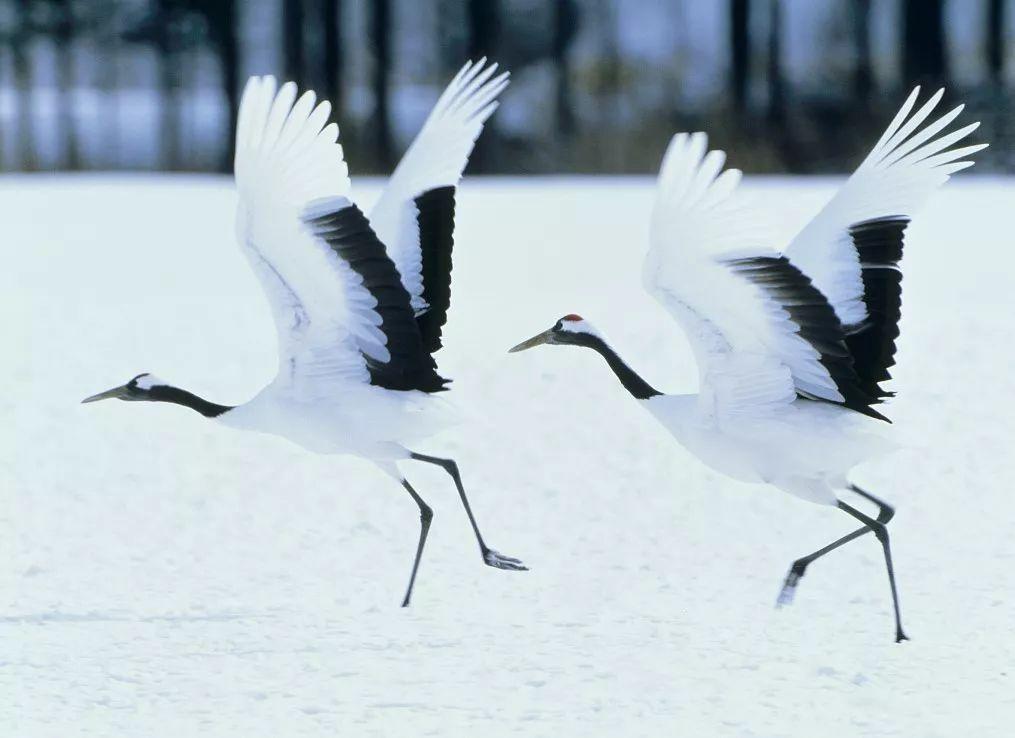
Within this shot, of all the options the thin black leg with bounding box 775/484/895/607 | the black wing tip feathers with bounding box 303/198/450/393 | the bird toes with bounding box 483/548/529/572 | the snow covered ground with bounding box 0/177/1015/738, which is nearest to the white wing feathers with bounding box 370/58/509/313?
the black wing tip feathers with bounding box 303/198/450/393

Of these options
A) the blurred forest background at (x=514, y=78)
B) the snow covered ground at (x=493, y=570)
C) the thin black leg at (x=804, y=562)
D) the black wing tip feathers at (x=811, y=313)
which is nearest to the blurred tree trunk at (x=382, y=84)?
the blurred forest background at (x=514, y=78)

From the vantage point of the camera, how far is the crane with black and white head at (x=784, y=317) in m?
4.72

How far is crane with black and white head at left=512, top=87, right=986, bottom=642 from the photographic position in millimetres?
4723

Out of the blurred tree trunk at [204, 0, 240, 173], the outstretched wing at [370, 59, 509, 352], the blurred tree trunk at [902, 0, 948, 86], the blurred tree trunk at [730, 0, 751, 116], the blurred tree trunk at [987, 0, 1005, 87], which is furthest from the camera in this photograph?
the blurred tree trunk at [204, 0, 240, 173]

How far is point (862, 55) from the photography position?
1014 inches

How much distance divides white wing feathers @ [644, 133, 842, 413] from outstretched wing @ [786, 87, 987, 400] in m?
0.45

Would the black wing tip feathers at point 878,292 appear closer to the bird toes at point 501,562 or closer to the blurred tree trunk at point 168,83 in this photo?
the bird toes at point 501,562

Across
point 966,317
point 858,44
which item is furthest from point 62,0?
point 966,317

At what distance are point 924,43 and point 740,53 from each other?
2.35 metres

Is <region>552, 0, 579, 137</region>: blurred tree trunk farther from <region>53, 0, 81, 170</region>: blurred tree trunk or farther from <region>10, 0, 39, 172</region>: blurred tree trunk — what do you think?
<region>10, 0, 39, 172</region>: blurred tree trunk

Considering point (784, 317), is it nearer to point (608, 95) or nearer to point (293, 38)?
point (293, 38)

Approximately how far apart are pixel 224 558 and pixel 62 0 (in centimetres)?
2439

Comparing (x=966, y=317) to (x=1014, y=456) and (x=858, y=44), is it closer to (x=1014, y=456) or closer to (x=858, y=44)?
(x=1014, y=456)

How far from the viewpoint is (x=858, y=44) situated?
2638 cm
